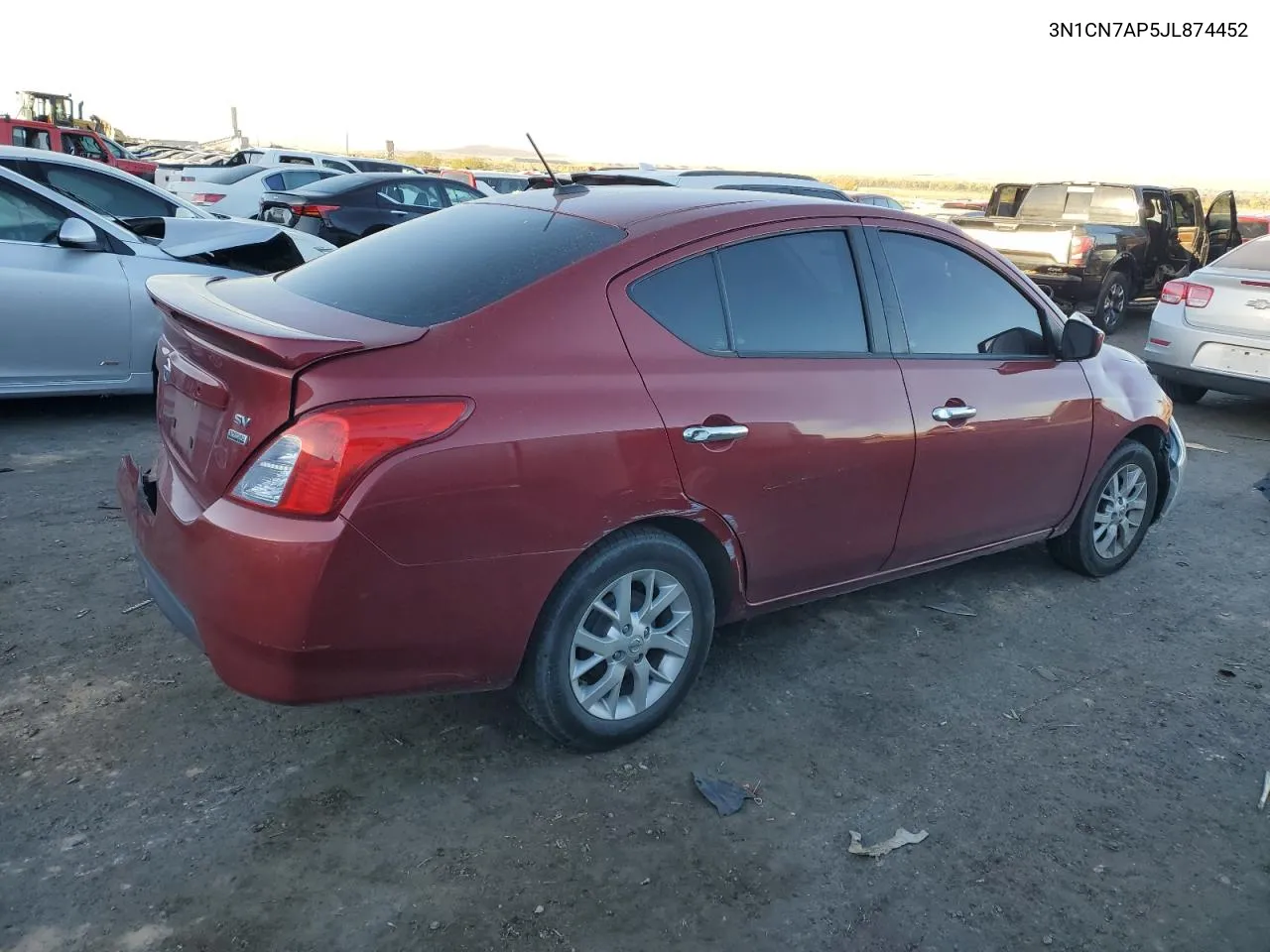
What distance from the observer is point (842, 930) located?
2510 millimetres

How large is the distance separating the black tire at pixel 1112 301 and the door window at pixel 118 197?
9875 mm

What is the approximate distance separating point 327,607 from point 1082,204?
44.2 feet

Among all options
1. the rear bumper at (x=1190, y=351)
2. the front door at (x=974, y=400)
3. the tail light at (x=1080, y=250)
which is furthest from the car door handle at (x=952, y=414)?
the tail light at (x=1080, y=250)

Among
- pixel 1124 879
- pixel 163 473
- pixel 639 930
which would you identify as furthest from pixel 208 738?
pixel 1124 879

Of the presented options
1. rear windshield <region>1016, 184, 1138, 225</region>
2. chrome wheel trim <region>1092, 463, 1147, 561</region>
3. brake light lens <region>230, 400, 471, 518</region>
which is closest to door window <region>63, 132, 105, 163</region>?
rear windshield <region>1016, 184, 1138, 225</region>

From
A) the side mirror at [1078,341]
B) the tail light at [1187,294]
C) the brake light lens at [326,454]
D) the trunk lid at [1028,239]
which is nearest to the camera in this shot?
the brake light lens at [326,454]

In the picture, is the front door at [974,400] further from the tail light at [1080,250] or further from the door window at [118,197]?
the tail light at [1080,250]

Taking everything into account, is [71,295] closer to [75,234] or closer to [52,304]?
[52,304]

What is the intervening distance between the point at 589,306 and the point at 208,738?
172 centimetres

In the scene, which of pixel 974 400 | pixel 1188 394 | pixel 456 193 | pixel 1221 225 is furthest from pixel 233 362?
pixel 1221 225

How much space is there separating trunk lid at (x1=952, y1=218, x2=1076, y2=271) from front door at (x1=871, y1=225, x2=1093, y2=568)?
7.92 metres

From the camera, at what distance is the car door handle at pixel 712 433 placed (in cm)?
306

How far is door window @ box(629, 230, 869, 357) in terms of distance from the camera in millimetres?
3164

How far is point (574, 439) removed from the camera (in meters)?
2.81
